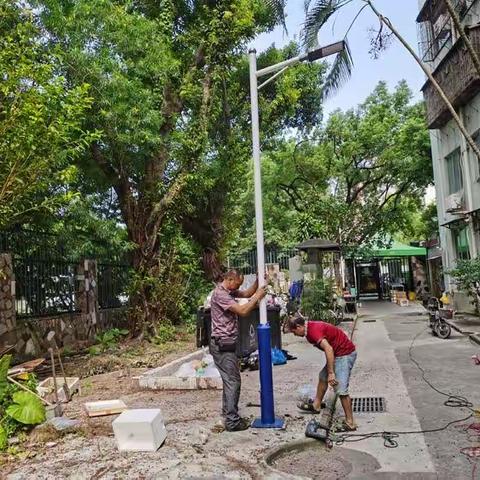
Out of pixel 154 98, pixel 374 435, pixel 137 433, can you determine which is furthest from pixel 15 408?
pixel 154 98

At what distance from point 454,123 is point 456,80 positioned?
2202mm

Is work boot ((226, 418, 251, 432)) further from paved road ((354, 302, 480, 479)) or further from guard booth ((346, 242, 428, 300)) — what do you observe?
guard booth ((346, 242, 428, 300))

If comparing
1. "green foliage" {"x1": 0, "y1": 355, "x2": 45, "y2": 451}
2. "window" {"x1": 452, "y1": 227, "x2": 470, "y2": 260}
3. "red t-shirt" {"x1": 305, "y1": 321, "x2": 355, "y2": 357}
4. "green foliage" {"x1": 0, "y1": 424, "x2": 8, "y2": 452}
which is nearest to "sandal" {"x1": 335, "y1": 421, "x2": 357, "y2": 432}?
"red t-shirt" {"x1": 305, "y1": 321, "x2": 355, "y2": 357}

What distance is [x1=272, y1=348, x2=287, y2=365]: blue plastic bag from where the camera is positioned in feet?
34.8

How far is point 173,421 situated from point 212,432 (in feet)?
2.39

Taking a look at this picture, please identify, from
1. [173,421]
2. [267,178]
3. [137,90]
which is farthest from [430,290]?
[173,421]

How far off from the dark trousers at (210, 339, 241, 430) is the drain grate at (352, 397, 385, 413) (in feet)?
5.81

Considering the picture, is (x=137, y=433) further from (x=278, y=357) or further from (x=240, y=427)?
(x=278, y=357)

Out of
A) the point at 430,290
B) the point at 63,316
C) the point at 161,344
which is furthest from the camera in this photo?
the point at 430,290

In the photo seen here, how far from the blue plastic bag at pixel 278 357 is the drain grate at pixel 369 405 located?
3179 millimetres

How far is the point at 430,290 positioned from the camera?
28031mm

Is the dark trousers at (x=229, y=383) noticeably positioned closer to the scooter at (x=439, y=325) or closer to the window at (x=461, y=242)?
the scooter at (x=439, y=325)

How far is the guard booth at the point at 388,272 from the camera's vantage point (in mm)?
29641

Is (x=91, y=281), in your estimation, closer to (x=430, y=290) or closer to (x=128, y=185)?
(x=128, y=185)
